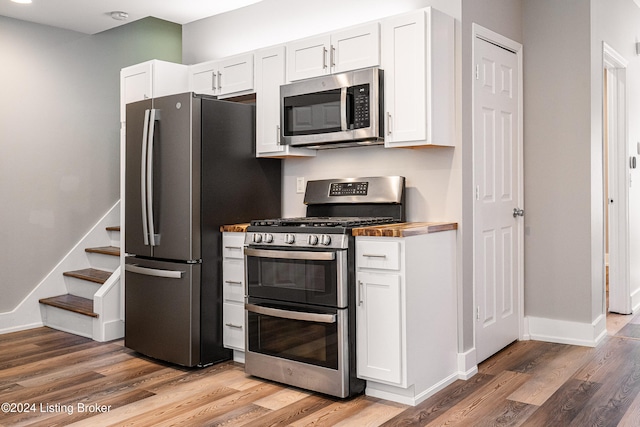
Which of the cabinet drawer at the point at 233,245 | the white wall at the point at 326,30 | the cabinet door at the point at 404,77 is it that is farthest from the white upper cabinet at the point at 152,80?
the cabinet door at the point at 404,77

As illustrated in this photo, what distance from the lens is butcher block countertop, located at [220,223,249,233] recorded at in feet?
11.3

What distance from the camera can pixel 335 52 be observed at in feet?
11.2

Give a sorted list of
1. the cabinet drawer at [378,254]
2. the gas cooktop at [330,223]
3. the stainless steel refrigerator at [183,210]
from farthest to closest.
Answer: the stainless steel refrigerator at [183,210]
the gas cooktop at [330,223]
the cabinet drawer at [378,254]

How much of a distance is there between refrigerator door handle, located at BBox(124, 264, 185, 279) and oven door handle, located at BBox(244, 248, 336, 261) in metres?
0.50

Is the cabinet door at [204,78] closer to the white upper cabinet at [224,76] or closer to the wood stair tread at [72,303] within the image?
the white upper cabinet at [224,76]

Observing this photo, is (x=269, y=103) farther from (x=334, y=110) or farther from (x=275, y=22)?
(x=275, y=22)

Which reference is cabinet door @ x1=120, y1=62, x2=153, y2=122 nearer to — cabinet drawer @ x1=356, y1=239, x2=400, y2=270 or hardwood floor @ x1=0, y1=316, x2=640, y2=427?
hardwood floor @ x1=0, y1=316, x2=640, y2=427

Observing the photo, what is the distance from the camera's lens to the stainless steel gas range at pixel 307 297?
2.90 metres

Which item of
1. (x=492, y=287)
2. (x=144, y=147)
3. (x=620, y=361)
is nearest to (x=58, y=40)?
(x=144, y=147)

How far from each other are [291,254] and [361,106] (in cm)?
96

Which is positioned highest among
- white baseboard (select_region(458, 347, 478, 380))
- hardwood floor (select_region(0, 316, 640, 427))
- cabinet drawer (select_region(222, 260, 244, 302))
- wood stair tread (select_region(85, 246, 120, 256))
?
wood stair tread (select_region(85, 246, 120, 256))

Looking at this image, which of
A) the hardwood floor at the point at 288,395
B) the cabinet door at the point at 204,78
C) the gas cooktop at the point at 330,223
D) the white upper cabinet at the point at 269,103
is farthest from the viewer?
the cabinet door at the point at 204,78

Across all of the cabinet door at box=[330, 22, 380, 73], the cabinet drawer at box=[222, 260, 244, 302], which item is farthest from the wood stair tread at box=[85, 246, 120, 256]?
the cabinet door at box=[330, 22, 380, 73]

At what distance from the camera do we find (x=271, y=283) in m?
3.17
